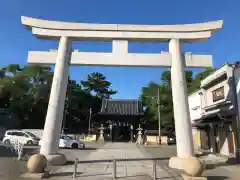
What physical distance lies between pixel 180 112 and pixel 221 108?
8573mm

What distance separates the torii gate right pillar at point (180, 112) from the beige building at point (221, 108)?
6.56m

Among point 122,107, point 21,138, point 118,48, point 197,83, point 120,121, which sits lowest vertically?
point 21,138

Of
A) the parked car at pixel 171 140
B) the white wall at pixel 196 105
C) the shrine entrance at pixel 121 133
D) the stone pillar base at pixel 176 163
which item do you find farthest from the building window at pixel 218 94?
the shrine entrance at pixel 121 133

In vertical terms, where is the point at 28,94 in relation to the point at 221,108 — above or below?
above

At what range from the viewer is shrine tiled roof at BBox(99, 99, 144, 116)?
1536 inches

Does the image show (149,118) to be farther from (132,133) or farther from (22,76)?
(22,76)

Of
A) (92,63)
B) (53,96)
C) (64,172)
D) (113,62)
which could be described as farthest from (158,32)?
(64,172)

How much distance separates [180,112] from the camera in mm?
10688

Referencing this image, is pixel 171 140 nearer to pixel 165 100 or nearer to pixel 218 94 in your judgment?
pixel 165 100

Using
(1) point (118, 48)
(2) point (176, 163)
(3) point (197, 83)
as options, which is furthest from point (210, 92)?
(3) point (197, 83)

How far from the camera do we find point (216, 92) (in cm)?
1889

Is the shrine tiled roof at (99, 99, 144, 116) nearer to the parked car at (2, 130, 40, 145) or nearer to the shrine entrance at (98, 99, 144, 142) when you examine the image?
the shrine entrance at (98, 99, 144, 142)

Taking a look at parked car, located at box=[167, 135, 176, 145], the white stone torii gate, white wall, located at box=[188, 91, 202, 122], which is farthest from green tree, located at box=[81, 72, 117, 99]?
the white stone torii gate

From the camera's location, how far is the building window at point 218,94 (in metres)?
17.7
